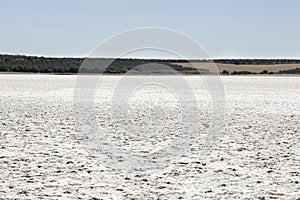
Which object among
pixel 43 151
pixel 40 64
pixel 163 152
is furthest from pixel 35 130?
pixel 40 64

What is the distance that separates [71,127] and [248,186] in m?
5.15

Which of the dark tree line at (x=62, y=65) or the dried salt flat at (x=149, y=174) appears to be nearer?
the dried salt flat at (x=149, y=174)

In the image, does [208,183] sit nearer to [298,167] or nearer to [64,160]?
[298,167]

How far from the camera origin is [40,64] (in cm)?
7562

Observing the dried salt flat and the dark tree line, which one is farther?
the dark tree line

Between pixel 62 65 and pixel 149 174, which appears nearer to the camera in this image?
pixel 149 174

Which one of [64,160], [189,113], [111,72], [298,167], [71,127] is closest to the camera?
[298,167]

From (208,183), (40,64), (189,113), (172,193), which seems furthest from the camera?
(40,64)

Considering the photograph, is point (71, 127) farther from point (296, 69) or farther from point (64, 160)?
point (296, 69)

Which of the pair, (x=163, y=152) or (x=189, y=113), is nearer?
(x=163, y=152)

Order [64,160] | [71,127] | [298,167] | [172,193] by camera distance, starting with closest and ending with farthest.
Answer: [172,193], [298,167], [64,160], [71,127]

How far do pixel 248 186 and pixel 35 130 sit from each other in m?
4.85

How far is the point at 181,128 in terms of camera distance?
988 cm

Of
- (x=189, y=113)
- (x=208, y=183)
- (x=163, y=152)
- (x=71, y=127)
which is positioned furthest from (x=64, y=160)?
(x=189, y=113)
